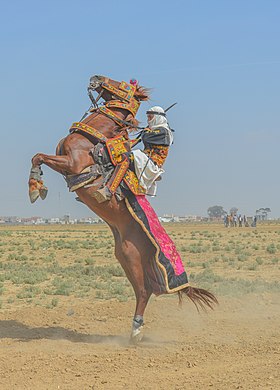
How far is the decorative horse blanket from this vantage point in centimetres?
961

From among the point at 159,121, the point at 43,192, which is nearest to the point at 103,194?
the point at 43,192

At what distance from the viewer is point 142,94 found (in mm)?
10352

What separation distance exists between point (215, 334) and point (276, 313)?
2.40 meters

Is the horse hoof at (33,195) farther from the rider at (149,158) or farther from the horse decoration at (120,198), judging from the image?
the rider at (149,158)

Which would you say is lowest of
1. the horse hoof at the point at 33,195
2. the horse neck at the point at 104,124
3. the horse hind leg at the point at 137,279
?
the horse hind leg at the point at 137,279

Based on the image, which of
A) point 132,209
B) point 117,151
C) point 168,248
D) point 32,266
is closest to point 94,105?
point 117,151

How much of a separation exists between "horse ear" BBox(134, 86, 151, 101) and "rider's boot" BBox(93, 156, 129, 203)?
44.6 inches

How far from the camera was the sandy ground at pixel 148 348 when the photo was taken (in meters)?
7.22

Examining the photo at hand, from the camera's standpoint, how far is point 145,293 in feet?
32.3

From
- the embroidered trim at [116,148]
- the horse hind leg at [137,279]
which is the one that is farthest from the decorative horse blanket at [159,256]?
the embroidered trim at [116,148]

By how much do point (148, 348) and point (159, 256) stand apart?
1217 millimetres

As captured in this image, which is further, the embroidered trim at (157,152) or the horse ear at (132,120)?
the horse ear at (132,120)

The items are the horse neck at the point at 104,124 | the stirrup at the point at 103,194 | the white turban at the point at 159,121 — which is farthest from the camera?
the horse neck at the point at 104,124

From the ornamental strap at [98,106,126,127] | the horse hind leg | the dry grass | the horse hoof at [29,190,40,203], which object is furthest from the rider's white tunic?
the dry grass
